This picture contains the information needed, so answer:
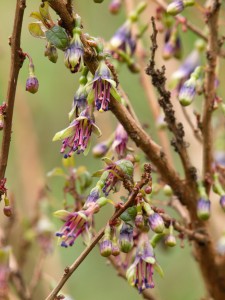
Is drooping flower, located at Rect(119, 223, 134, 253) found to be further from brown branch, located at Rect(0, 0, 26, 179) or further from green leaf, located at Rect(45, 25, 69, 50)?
green leaf, located at Rect(45, 25, 69, 50)

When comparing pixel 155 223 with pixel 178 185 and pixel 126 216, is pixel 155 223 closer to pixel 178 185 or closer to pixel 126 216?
pixel 126 216

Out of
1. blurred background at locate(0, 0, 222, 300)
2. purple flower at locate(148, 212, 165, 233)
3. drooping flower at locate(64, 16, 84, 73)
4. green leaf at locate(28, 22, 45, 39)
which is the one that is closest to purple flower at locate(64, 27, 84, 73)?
drooping flower at locate(64, 16, 84, 73)

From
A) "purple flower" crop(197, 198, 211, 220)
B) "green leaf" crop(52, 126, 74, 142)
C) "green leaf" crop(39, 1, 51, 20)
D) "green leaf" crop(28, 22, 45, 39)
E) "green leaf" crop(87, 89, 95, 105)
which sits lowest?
"purple flower" crop(197, 198, 211, 220)

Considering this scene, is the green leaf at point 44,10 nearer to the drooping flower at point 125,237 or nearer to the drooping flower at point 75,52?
the drooping flower at point 75,52

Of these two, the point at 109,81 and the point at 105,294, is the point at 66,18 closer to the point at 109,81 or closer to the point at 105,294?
the point at 109,81

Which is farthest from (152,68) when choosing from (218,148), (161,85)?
(218,148)

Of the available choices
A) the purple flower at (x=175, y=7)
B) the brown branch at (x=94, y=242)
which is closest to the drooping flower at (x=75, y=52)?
the brown branch at (x=94, y=242)
